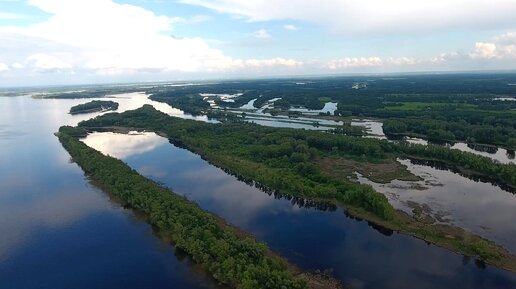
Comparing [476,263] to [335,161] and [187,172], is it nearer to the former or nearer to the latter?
[335,161]

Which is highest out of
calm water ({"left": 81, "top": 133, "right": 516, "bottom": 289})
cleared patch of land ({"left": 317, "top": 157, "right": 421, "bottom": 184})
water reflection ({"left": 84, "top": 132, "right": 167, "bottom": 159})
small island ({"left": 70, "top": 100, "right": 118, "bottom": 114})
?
small island ({"left": 70, "top": 100, "right": 118, "bottom": 114})

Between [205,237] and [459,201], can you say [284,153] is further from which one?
[205,237]

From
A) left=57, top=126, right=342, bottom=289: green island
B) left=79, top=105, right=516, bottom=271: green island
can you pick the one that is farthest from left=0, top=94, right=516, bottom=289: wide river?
left=79, top=105, right=516, bottom=271: green island

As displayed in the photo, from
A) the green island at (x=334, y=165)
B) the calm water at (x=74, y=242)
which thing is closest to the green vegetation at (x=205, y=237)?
the calm water at (x=74, y=242)

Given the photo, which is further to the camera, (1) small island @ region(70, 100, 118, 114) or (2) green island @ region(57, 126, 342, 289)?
(1) small island @ region(70, 100, 118, 114)

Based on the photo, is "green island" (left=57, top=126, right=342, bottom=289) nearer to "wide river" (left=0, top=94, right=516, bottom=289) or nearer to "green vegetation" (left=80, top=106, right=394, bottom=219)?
"wide river" (left=0, top=94, right=516, bottom=289)

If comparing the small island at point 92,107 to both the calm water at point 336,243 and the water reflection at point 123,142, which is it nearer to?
the water reflection at point 123,142
